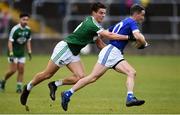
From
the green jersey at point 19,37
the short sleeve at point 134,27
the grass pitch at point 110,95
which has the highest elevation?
the short sleeve at point 134,27

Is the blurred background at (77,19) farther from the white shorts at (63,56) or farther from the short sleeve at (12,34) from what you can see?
the white shorts at (63,56)

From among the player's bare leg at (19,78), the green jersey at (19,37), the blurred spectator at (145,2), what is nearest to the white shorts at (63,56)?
the player's bare leg at (19,78)

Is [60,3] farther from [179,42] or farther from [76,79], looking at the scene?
[76,79]

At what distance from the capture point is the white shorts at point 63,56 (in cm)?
1678

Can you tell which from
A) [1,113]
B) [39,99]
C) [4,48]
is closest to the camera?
[1,113]

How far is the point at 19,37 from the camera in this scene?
2242cm

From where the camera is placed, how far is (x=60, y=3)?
40.2m

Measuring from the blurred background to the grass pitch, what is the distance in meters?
7.09

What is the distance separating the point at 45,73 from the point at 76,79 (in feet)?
2.54

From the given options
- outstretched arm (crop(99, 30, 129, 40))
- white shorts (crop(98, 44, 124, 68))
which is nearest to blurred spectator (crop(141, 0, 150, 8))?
white shorts (crop(98, 44, 124, 68))

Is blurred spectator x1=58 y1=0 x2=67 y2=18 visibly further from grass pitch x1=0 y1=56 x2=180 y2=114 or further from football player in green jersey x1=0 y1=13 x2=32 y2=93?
football player in green jersey x1=0 y1=13 x2=32 y2=93

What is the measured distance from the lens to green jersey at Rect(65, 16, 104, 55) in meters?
16.2

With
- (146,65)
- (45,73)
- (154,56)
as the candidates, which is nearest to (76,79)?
(45,73)

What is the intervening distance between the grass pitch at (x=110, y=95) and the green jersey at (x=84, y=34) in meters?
1.48
